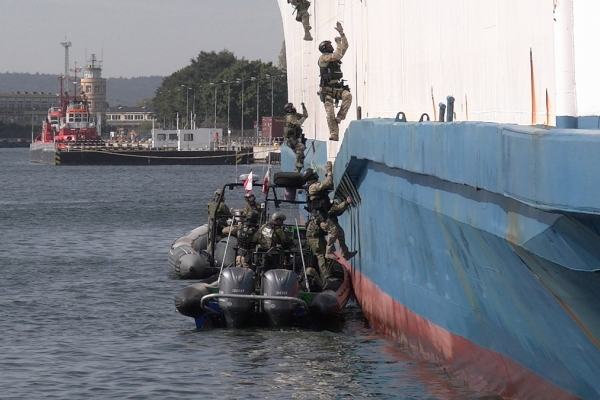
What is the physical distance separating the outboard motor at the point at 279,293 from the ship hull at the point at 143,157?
10713 centimetres

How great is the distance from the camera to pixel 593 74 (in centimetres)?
1005

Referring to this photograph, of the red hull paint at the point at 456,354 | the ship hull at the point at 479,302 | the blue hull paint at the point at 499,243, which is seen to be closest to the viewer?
the blue hull paint at the point at 499,243

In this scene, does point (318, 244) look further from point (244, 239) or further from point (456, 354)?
point (456, 354)

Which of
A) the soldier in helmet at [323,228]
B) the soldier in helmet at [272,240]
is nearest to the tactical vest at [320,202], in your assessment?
the soldier in helmet at [323,228]

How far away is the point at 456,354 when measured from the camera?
49.5 ft

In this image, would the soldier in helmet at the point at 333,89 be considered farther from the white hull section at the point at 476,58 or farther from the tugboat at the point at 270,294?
the tugboat at the point at 270,294

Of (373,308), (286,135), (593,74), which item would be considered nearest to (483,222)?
(593,74)

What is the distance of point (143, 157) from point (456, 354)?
385ft

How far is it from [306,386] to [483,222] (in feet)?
18.3

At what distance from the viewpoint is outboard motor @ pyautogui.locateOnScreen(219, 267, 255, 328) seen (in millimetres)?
19969

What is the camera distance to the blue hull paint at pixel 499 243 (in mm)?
9328

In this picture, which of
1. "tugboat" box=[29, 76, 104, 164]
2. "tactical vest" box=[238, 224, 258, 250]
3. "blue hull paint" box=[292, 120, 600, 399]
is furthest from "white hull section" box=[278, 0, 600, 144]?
"tugboat" box=[29, 76, 104, 164]

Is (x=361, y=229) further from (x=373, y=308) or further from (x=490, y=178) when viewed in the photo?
(x=490, y=178)

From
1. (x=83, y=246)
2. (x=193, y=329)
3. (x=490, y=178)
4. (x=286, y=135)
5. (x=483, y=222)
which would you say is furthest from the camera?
(x=83, y=246)
